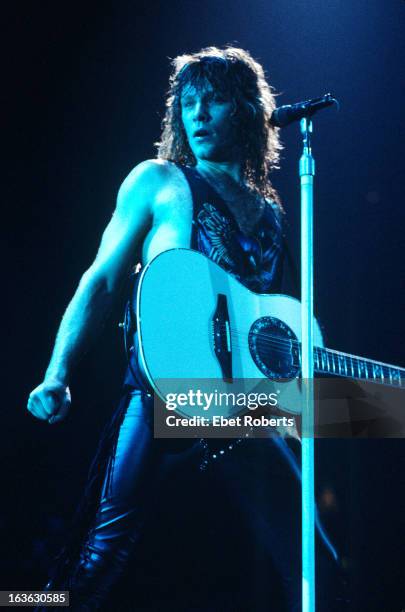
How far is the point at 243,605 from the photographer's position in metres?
2.13

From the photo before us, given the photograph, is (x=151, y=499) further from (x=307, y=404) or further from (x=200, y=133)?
(x=200, y=133)

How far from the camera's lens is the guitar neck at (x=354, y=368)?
2074 millimetres

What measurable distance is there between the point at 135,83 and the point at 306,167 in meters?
0.86

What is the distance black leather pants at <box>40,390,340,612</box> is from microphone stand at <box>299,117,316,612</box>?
0.28 metres

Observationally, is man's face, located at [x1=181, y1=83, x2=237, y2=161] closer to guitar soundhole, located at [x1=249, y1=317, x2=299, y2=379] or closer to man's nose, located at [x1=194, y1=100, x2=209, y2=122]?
man's nose, located at [x1=194, y1=100, x2=209, y2=122]

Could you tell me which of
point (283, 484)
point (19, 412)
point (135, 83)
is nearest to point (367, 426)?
Answer: point (283, 484)

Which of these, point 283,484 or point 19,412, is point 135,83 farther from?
point 283,484

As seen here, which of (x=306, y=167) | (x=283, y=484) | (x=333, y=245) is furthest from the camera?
(x=333, y=245)

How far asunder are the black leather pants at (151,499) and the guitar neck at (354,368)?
285 millimetres

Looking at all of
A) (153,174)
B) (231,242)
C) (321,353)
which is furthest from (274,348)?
(153,174)

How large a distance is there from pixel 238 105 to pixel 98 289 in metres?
0.85

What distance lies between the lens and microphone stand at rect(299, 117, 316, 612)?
1.63 meters

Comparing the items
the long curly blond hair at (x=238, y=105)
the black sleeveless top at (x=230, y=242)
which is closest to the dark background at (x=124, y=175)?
the long curly blond hair at (x=238, y=105)

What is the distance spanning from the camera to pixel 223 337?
1.84 metres
